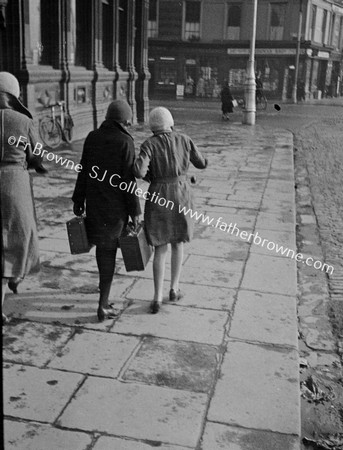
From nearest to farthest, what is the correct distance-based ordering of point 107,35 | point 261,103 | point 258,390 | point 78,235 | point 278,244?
point 258,390
point 78,235
point 278,244
point 107,35
point 261,103

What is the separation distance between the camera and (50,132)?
1366 cm

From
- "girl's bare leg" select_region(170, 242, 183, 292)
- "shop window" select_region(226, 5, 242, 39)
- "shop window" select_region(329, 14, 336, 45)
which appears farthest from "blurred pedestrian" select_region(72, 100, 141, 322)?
"shop window" select_region(329, 14, 336, 45)

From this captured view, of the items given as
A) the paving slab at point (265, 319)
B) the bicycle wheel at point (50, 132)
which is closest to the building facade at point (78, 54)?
the bicycle wheel at point (50, 132)

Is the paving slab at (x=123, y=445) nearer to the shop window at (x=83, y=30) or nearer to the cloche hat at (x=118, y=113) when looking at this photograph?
the cloche hat at (x=118, y=113)

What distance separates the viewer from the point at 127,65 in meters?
20.2

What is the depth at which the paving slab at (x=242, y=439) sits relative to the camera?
3.27 meters

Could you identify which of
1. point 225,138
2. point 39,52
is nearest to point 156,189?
point 39,52

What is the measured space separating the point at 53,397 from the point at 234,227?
4.66 metres

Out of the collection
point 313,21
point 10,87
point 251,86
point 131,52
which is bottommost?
point 251,86

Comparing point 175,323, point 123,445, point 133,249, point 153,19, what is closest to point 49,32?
point 133,249

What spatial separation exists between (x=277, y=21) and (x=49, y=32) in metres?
32.3

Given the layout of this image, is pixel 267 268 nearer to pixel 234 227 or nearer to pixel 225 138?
pixel 234 227

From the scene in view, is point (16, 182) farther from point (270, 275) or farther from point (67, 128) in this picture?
point (67, 128)

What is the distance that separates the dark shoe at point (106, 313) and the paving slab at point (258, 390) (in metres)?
1.02
